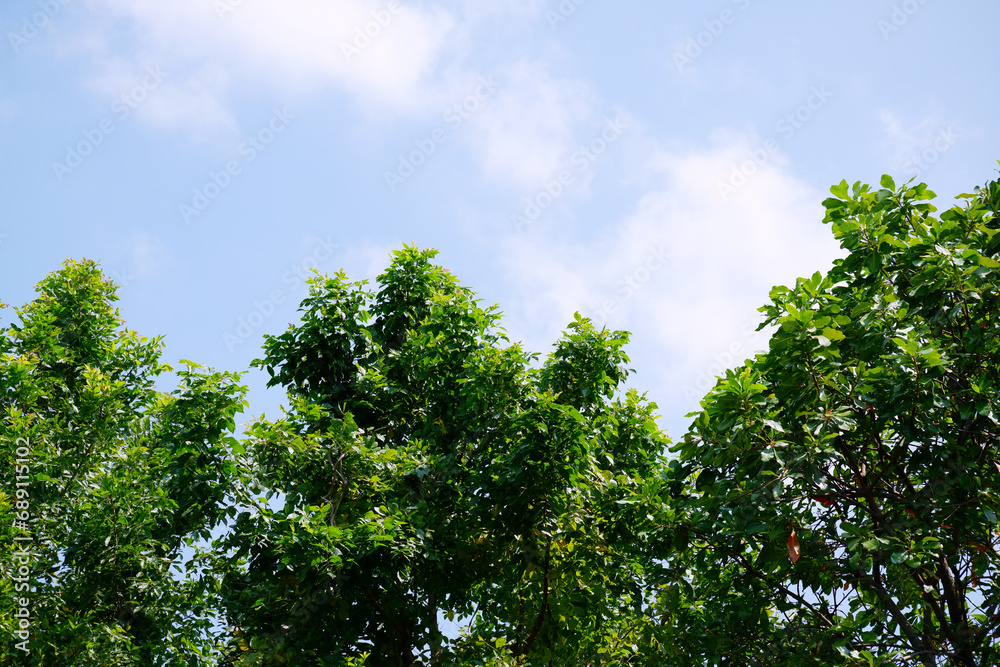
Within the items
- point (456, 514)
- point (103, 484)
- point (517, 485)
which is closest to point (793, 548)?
point (517, 485)

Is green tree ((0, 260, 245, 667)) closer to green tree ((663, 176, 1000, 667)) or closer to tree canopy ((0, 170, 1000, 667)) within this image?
tree canopy ((0, 170, 1000, 667))

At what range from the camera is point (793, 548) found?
22.4 ft

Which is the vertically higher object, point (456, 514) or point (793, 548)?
point (456, 514)

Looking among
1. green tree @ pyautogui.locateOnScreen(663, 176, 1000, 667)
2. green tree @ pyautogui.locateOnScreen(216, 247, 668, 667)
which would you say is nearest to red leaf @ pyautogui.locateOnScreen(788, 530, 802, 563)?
green tree @ pyautogui.locateOnScreen(663, 176, 1000, 667)

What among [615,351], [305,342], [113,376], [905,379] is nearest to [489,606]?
[615,351]

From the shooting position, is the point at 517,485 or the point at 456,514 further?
the point at 456,514

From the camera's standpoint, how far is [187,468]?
31.8 ft

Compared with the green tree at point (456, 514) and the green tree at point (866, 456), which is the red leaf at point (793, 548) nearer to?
the green tree at point (866, 456)

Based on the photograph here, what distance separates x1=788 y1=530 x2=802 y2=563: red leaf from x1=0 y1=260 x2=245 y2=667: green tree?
20.1 feet

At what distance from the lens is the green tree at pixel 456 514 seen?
896 centimetres

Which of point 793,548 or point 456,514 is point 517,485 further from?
point 793,548

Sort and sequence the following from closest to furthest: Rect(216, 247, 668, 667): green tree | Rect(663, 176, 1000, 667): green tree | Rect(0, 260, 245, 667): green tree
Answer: Rect(663, 176, 1000, 667): green tree
Rect(216, 247, 668, 667): green tree
Rect(0, 260, 245, 667): green tree

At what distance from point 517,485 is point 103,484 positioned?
555cm

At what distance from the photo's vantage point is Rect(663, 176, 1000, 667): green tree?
21.9ft
